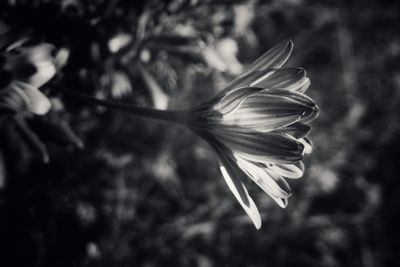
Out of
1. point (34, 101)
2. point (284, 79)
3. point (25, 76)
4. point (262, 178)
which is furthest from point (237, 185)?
point (25, 76)

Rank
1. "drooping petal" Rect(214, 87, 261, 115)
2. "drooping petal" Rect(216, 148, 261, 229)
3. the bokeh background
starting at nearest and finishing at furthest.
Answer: "drooping petal" Rect(214, 87, 261, 115), "drooping petal" Rect(216, 148, 261, 229), the bokeh background

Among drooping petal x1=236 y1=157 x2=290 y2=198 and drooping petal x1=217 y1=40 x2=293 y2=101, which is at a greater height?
drooping petal x1=217 y1=40 x2=293 y2=101

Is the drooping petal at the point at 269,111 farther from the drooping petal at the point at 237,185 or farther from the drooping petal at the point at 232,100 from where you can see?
the drooping petal at the point at 237,185

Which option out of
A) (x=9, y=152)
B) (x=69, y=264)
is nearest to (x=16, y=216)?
(x=69, y=264)

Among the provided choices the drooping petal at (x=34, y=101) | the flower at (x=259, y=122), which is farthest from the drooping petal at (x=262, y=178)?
the drooping petal at (x=34, y=101)

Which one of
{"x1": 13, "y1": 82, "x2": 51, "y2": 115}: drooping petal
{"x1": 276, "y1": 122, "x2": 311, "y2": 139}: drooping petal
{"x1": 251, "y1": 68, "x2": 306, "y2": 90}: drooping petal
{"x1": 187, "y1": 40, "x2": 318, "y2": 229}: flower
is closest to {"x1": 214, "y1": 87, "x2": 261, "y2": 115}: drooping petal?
{"x1": 187, "y1": 40, "x2": 318, "y2": 229}: flower

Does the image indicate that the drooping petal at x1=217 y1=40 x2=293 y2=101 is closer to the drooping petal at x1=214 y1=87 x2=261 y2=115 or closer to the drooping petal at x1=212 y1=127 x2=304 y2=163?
the drooping petal at x1=214 y1=87 x2=261 y2=115

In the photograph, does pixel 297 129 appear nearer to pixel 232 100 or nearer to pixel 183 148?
pixel 232 100
